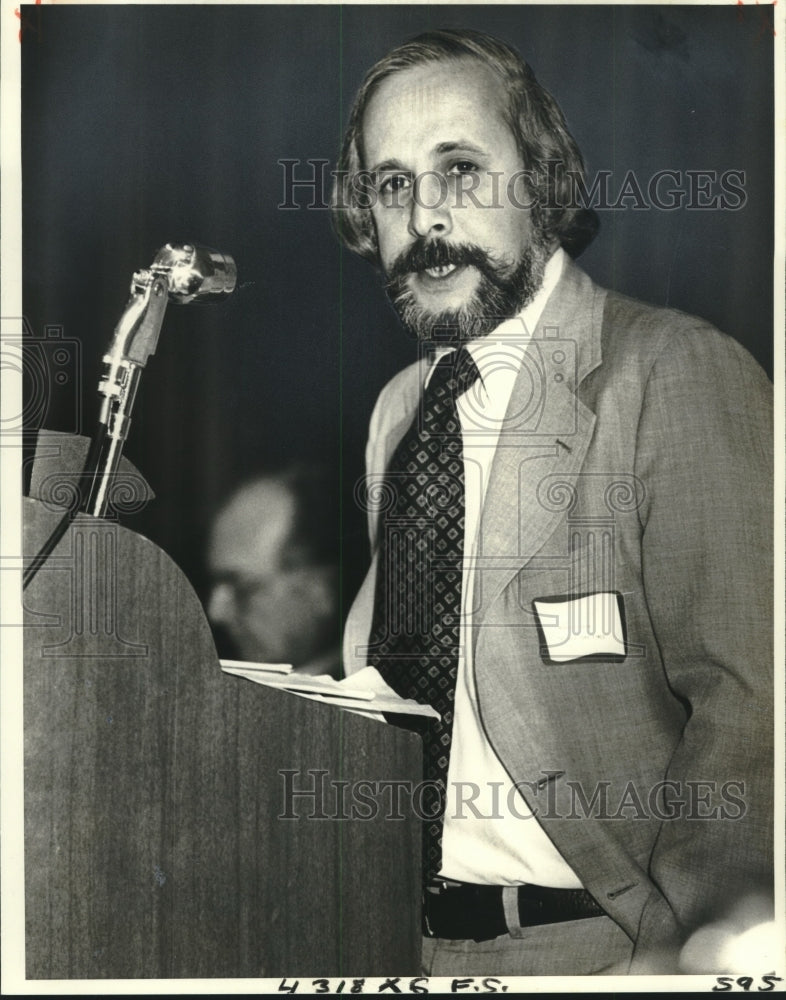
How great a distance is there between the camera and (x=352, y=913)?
2.38 meters

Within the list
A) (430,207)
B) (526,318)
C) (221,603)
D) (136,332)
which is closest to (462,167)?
(430,207)

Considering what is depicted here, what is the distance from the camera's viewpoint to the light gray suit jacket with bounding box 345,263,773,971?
259cm

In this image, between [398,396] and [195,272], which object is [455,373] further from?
[195,272]

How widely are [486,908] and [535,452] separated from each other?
108cm

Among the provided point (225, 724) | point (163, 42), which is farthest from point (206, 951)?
point (163, 42)

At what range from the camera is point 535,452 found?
A: 2.65 meters

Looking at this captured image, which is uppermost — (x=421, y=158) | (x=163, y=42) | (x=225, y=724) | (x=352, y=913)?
(x=163, y=42)

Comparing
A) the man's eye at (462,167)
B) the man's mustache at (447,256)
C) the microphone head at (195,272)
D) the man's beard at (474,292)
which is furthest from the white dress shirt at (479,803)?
the microphone head at (195,272)

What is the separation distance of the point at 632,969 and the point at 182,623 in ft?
4.45

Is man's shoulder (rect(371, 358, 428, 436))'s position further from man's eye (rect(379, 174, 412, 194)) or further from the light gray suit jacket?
man's eye (rect(379, 174, 412, 194))

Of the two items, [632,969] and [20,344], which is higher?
[20,344]

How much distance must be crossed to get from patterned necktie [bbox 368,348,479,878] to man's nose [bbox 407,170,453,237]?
30cm

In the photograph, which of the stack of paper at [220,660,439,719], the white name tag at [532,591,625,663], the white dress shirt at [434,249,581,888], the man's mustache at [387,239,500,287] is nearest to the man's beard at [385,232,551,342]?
the man's mustache at [387,239,500,287]

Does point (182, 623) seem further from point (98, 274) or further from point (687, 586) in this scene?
point (687, 586)
